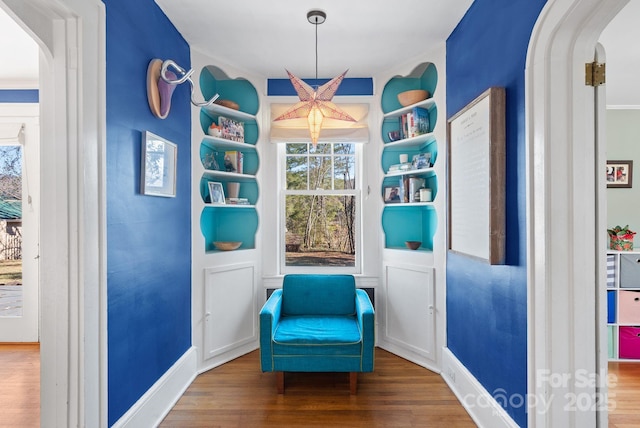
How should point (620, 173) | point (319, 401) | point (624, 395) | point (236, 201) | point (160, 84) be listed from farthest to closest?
1. point (620, 173)
2. point (236, 201)
3. point (624, 395)
4. point (319, 401)
5. point (160, 84)

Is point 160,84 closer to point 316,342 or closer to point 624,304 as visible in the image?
point 316,342

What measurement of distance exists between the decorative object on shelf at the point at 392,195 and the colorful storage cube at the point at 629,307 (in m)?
2.13

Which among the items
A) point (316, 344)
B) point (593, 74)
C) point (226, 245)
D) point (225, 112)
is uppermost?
point (225, 112)

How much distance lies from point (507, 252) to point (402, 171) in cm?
151

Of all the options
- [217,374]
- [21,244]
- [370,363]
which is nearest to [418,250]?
[370,363]

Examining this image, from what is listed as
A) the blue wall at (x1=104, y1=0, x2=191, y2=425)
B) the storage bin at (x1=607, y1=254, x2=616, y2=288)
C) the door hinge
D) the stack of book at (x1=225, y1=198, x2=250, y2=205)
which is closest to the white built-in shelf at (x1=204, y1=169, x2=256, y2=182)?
the stack of book at (x1=225, y1=198, x2=250, y2=205)

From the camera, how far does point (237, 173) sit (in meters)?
3.18

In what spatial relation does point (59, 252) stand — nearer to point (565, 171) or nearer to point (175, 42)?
point (175, 42)

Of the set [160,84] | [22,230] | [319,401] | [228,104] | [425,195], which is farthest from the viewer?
[22,230]

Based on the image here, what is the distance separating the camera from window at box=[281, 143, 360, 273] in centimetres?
346

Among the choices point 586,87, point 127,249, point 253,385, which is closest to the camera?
point 586,87

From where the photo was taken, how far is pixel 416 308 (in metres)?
2.96

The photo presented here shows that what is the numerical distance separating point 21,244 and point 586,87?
15.1ft

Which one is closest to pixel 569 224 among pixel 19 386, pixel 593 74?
pixel 593 74
